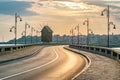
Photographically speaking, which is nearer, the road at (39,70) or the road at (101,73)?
the road at (101,73)

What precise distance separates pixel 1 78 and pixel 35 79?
82.2 inches

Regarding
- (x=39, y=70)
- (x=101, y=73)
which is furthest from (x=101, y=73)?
(x=39, y=70)

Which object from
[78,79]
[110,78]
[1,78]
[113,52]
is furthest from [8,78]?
[113,52]

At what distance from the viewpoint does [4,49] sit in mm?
54719

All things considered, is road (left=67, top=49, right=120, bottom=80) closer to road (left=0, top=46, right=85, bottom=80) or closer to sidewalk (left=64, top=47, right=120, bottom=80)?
sidewalk (left=64, top=47, right=120, bottom=80)

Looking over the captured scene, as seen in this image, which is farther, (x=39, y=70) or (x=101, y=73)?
(x=39, y=70)

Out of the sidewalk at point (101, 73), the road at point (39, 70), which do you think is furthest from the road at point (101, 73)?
the road at point (39, 70)

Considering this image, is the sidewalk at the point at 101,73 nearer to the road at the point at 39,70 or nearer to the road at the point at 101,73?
the road at the point at 101,73

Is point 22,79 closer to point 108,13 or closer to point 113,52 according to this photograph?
point 113,52

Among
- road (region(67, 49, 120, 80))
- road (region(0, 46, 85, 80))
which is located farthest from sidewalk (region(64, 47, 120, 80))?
Result: road (region(0, 46, 85, 80))

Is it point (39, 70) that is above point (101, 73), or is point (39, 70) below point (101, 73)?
below

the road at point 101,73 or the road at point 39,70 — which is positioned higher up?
the road at point 101,73

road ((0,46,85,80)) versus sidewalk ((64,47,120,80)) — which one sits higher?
sidewalk ((64,47,120,80))

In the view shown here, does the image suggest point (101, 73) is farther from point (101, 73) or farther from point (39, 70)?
point (39, 70)
